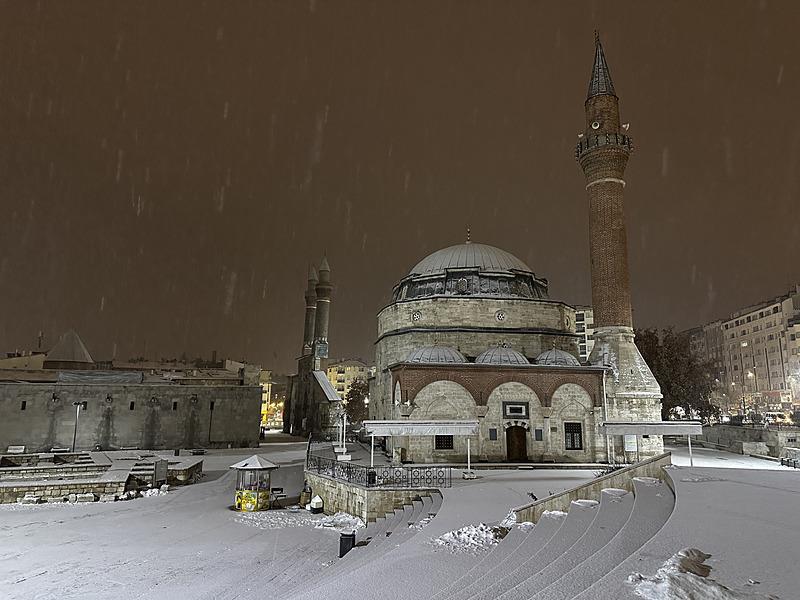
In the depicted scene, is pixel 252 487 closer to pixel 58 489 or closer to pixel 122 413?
pixel 58 489

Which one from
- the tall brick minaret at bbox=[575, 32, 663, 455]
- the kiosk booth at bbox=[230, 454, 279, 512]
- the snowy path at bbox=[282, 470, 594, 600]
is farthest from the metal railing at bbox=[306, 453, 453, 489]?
the tall brick minaret at bbox=[575, 32, 663, 455]

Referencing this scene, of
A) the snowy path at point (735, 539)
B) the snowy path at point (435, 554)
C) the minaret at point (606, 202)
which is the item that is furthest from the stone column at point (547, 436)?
the snowy path at point (735, 539)

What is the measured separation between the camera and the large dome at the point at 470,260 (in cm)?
3257

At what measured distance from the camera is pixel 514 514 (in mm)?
11133

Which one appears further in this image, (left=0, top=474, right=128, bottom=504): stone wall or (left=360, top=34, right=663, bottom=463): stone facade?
(left=360, top=34, right=663, bottom=463): stone facade

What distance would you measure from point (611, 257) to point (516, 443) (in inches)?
429

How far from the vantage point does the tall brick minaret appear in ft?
80.9

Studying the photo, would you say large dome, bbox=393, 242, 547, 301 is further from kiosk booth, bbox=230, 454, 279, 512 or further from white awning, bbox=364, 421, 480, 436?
kiosk booth, bbox=230, 454, 279, 512

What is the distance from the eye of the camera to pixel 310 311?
58.1 metres

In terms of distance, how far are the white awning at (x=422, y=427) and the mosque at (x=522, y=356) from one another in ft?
0.17

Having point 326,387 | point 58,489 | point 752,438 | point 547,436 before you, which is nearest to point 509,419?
point 547,436

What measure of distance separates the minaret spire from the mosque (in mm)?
72

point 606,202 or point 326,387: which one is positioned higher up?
point 606,202

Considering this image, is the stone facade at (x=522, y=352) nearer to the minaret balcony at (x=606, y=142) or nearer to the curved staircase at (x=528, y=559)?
the minaret balcony at (x=606, y=142)
